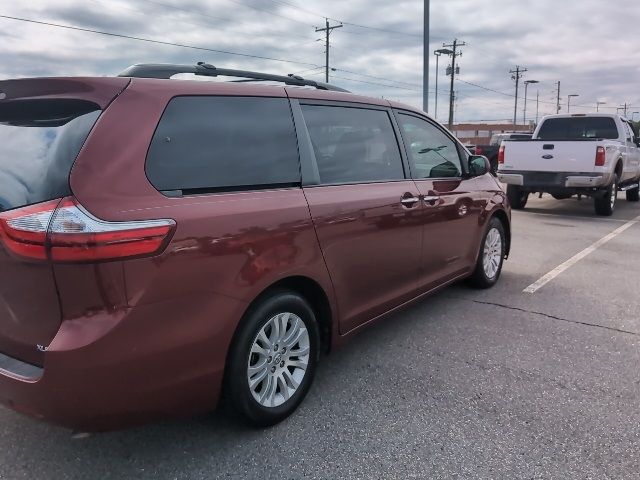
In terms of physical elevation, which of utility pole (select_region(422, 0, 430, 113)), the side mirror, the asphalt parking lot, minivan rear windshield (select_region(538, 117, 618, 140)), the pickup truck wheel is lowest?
the asphalt parking lot

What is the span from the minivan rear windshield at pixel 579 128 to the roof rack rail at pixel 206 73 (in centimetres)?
988

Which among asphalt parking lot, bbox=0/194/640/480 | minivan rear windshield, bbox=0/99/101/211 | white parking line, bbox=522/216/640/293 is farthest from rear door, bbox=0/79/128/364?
white parking line, bbox=522/216/640/293

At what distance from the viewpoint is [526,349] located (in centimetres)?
388

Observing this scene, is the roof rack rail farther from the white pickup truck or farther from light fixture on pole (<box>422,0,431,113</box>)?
light fixture on pole (<box>422,0,431,113</box>)

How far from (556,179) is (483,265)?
256 inches

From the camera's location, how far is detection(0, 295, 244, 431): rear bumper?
6.82 feet

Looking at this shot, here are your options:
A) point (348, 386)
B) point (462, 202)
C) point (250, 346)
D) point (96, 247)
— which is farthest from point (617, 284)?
point (96, 247)

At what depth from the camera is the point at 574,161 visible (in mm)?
10508

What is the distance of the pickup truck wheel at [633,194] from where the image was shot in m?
13.9

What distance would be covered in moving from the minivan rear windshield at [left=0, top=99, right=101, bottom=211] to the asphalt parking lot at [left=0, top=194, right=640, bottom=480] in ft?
4.29

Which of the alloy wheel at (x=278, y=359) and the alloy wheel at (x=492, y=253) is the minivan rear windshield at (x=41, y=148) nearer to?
the alloy wheel at (x=278, y=359)

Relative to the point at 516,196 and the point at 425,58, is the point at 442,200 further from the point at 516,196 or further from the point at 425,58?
the point at 425,58

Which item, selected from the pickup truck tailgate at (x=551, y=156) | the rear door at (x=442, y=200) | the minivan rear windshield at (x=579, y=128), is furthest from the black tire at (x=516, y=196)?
the rear door at (x=442, y=200)

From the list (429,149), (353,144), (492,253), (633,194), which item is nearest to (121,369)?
(353,144)
